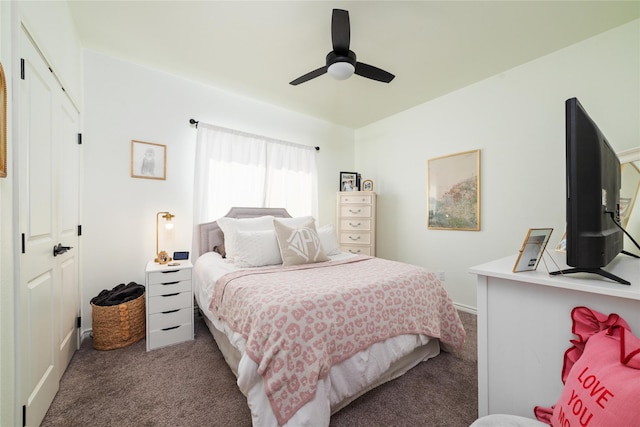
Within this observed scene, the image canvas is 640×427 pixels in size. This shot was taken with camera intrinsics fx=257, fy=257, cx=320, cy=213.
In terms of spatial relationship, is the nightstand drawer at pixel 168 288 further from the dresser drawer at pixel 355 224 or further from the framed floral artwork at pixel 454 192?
the framed floral artwork at pixel 454 192

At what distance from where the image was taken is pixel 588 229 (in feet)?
2.99

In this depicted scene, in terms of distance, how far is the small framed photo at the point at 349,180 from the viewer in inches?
164

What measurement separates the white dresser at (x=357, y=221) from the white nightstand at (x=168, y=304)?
7.25 feet

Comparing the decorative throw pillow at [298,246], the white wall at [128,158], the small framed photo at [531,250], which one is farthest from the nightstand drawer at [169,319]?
the small framed photo at [531,250]

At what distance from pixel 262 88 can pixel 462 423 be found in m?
3.47

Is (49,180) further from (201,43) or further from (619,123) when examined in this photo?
(619,123)

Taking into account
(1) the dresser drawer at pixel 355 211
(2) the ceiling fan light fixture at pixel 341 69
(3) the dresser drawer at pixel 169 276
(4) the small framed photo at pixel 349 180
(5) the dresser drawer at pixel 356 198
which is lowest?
(3) the dresser drawer at pixel 169 276

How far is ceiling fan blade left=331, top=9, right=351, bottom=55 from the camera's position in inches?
65.0

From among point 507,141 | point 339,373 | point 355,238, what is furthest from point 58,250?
point 507,141

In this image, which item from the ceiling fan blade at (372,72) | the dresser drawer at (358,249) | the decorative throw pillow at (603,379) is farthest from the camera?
the dresser drawer at (358,249)

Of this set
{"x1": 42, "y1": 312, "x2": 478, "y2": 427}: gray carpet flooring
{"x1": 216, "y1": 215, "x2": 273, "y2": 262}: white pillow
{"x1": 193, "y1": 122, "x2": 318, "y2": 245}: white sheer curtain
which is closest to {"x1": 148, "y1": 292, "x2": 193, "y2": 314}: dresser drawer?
{"x1": 42, "y1": 312, "x2": 478, "y2": 427}: gray carpet flooring

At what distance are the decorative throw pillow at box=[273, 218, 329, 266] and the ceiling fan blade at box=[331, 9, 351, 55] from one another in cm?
148

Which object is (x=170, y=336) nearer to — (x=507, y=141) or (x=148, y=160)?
(x=148, y=160)

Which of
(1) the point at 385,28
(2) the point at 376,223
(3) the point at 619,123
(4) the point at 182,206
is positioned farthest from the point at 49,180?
(3) the point at 619,123
